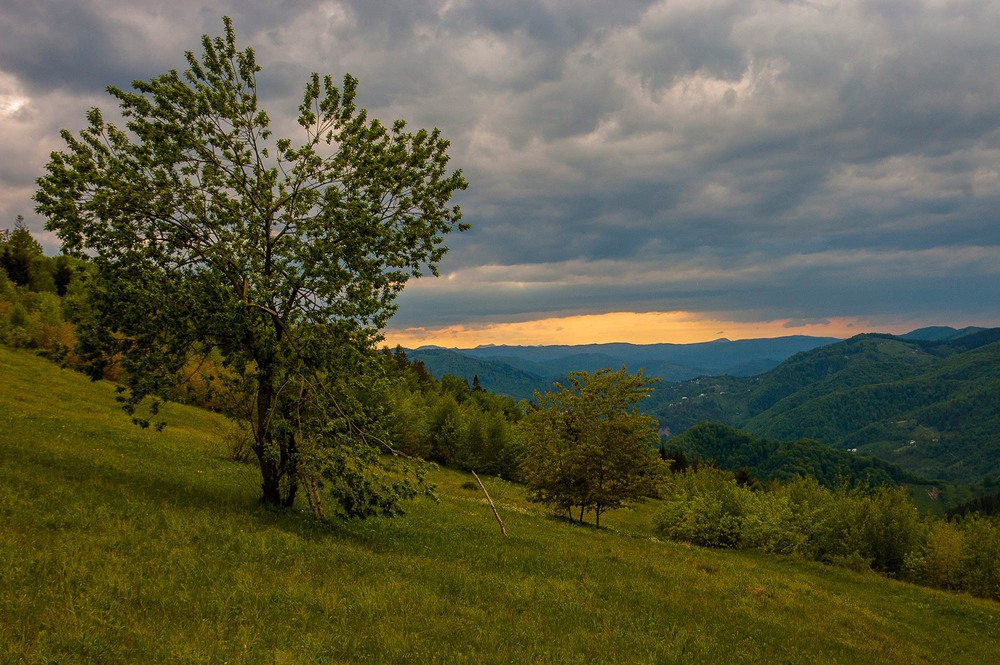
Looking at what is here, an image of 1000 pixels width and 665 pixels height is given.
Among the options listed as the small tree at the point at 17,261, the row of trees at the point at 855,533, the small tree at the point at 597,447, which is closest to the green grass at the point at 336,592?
the small tree at the point at 597,447

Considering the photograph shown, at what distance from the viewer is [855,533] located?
166ft

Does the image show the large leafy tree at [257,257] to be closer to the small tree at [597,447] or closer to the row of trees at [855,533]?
the small tree at [597,447]

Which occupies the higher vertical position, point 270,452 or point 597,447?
point 270,452

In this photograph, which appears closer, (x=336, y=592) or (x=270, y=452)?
(x=336, y=592)

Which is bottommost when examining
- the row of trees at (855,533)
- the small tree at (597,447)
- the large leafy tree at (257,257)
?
the row of trees at (855,533)

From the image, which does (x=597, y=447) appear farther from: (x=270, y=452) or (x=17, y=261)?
(x=17, y=261)

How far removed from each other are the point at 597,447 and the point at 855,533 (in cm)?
3285

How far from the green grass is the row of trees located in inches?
715

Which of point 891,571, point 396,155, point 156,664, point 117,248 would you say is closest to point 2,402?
point 117,248

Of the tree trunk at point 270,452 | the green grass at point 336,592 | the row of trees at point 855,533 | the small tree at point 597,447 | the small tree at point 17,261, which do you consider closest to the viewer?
the green grass at point 336,592

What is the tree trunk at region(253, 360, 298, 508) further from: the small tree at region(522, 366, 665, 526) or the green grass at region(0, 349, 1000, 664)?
the small tree at region(522, 366, 665, 526)

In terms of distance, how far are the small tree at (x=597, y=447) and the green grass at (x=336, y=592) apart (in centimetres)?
1163

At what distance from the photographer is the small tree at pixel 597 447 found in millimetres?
37719

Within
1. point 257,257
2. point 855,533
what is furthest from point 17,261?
point 855,533
